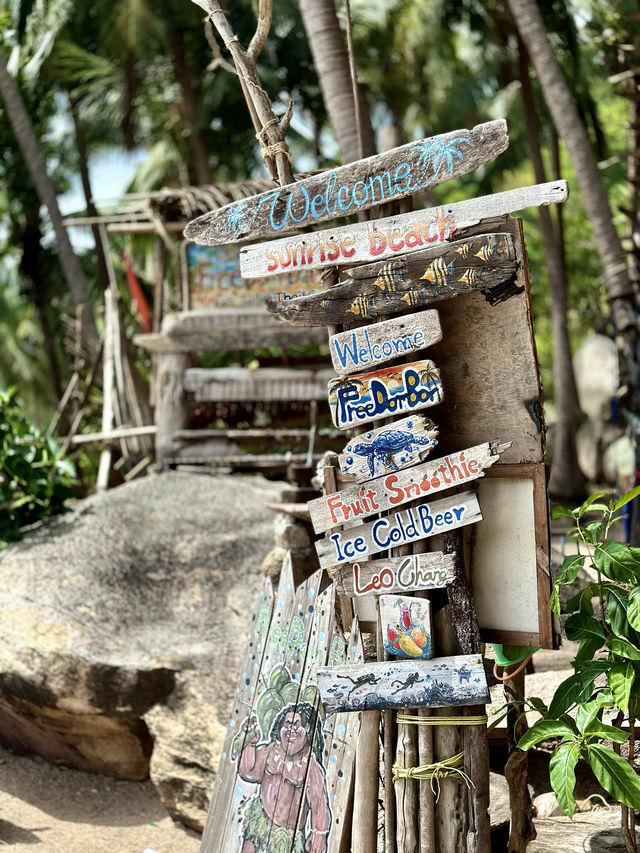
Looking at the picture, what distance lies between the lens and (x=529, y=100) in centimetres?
1405

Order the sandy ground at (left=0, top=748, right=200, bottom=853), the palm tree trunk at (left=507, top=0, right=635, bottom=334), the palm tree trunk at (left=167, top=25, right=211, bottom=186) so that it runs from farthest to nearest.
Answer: the palm tree trunk at (left=167, top=25, right=211, bottom=186) < the palm tree trunk at (left=507, top=0, right=635, bottom=334) < the sandy ground at (left=0, top=748, right=200, bottom=853)

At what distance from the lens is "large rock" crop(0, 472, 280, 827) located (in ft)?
18.0

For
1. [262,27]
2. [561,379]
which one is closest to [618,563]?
[262,27]

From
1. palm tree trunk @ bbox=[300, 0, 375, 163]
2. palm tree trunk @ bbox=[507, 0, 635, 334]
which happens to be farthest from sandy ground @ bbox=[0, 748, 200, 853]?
palm tree trunk @ bbox=[507, 0, 635, 334]

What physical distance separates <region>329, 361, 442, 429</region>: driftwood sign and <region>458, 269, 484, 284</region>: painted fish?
330 mm

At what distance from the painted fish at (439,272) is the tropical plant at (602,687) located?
3.61ft

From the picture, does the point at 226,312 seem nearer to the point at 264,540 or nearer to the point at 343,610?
the point at 264,540

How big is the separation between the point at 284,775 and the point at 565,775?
4.16ft

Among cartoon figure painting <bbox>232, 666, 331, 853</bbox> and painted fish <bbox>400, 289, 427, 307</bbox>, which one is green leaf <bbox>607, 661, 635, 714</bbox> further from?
painted fish <bbox>400, 289, 427, 307</bbox>

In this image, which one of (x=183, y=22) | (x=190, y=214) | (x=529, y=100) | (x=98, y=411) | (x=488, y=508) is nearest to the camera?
(x=488, y=508)

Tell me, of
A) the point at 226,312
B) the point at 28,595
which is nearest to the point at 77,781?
the point at 28,595

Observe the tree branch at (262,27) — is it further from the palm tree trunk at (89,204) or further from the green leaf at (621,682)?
the palm tree trunk at (89,204)

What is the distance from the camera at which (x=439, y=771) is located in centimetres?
336

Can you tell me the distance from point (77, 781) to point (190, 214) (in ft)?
17.0
